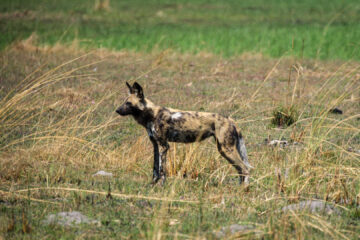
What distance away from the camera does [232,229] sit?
449 cm

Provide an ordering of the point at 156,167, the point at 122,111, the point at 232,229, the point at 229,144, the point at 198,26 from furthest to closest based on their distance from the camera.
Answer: the point at 198,26
the point at 156,167
the point at 122,111
the point at 229,144
the point at 232,229

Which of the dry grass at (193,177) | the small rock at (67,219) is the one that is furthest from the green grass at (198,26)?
the small rock at (67,219)

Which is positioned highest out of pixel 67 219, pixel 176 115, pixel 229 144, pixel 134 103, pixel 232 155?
pixel 134 103

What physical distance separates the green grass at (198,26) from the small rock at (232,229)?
263 inches

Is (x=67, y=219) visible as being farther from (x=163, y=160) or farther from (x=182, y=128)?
(x=182, y=128)

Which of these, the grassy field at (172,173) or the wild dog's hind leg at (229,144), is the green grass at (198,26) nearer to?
the grassy field at (172,173)

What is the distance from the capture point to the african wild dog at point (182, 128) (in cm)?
561

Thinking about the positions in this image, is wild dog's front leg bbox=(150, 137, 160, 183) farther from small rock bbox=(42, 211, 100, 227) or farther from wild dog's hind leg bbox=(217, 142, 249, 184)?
small rock bbox=(42, 211, 100, 227)

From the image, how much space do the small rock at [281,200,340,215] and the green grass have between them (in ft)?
18.9

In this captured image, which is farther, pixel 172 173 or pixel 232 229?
pixel 172 173

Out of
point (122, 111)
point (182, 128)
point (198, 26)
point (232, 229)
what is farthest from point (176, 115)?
point (198, 26)

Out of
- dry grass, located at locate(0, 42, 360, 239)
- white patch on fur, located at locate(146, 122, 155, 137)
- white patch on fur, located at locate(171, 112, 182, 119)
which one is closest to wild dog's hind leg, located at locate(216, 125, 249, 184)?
dry grass, located at locate(0, 42, 360, 239)

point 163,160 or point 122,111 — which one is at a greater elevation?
point 122,111

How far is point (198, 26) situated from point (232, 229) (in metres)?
22.2
